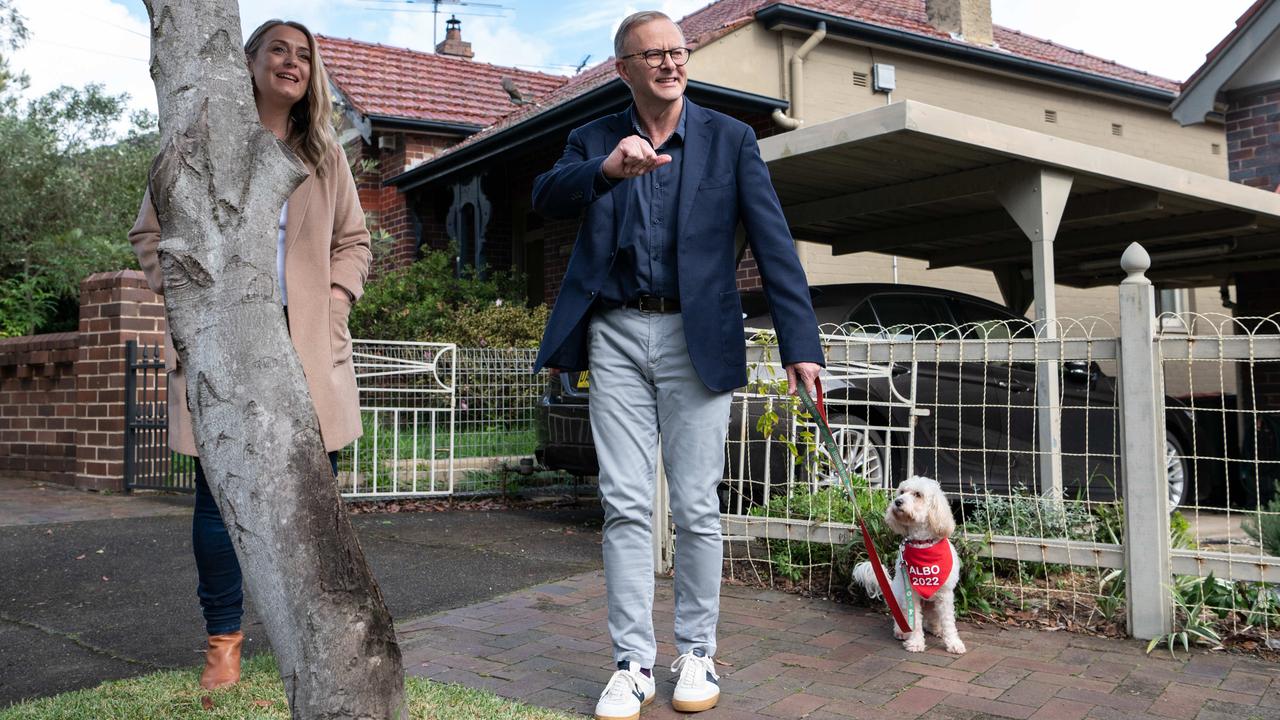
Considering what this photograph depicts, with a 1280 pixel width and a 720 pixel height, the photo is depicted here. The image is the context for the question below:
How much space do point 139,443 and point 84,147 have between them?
1551 centimetres

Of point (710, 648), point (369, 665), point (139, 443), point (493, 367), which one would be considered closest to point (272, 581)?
point (369, 665)

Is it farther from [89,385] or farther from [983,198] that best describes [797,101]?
[89,385]

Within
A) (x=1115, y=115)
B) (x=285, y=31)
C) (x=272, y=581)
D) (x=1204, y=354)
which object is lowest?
(x=272, y=581)

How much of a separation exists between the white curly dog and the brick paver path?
0.29ft

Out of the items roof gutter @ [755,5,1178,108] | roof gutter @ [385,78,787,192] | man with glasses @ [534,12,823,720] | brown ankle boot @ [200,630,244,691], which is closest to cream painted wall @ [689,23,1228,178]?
roof gutter @ [755,5,1178,108]

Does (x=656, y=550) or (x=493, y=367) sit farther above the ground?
(x=493, y=367)

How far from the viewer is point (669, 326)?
10.5 feet

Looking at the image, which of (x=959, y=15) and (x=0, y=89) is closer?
(x=959, y=15)

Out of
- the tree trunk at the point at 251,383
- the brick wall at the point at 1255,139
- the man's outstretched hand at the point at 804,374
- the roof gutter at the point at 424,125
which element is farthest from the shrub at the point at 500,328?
the tree trunk at the point at 251,383

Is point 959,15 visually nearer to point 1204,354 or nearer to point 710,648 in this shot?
point 1204,354

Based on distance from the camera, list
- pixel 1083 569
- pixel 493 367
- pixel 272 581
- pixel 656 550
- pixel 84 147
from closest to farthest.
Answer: pixel 272 581 < pixel 1083 569 < pixel 656 550 < pixel 493 367 < pixel 84 147

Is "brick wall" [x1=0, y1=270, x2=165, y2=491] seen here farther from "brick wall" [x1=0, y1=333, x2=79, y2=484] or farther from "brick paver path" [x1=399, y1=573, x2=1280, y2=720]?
"brick paver path" [x1=399, y1=573, x2=1280, y2=720]

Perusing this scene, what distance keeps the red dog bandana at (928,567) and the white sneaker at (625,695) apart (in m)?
1.22

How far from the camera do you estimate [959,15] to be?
1365 cm
